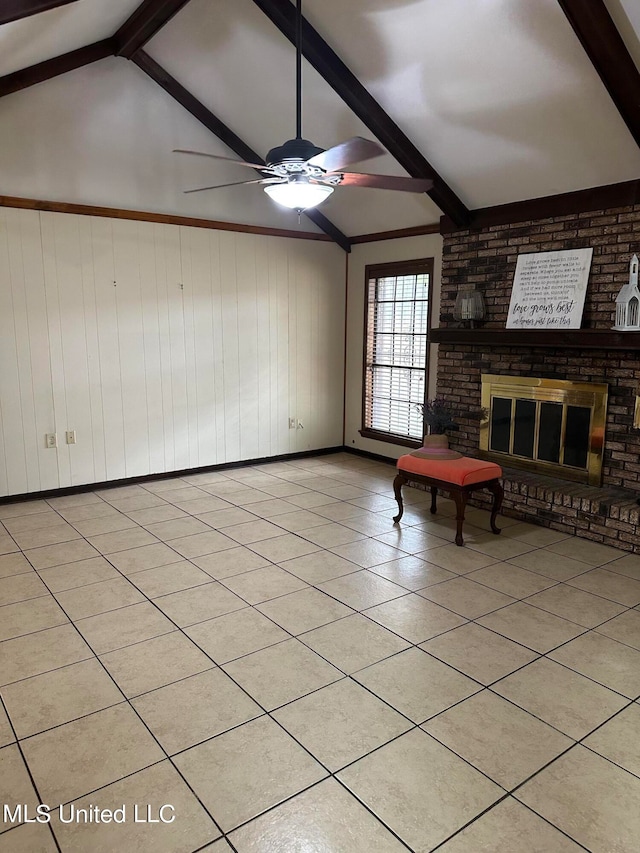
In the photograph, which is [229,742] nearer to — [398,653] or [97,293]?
[398,653]

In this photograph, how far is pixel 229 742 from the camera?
2.21 metres

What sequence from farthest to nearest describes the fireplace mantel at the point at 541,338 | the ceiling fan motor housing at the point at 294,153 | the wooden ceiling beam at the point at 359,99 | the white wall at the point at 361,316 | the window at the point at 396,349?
the window at the point at 396,349, the white wall at the point at 361,316, the fireplace mantel at the point at 541,338, the wooden ceiling beam at the point at 359,99, the ceiling fan motor housing at the point at 294,153

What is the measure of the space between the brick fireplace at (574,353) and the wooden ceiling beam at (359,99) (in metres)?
0.53

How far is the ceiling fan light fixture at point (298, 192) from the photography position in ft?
10.7

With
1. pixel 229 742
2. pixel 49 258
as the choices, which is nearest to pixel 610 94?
pixel 229 742

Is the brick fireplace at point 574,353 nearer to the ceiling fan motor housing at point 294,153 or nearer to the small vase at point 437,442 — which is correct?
the small vase at point 437,442

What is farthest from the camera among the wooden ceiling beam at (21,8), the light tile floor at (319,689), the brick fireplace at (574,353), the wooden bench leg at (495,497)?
the wooden bench leg at (495,497)

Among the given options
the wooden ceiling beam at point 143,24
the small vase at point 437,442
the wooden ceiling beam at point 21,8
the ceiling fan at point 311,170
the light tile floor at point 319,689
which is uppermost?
the wooden ceiling beam at point 143,24

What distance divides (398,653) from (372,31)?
3695 mm

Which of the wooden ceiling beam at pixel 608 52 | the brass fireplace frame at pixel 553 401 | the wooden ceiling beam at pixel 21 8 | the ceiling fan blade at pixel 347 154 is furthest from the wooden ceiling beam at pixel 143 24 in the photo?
the brass fireplace frame at pixel 553 401

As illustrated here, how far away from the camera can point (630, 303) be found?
13.4ft

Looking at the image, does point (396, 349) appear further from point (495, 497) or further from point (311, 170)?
point (311, 170)

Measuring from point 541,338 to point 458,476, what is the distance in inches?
52.4

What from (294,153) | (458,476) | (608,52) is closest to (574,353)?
(458,476)
